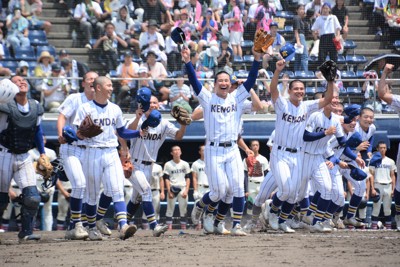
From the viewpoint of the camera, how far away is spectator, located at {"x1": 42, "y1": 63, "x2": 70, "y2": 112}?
15.0 meters

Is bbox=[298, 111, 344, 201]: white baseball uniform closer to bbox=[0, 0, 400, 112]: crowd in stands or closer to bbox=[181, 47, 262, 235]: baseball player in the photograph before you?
bbox=[181, 47, 262, 235]: baseball player

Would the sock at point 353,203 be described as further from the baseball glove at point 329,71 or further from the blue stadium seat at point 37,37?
the blue stadium seat at point 37,37

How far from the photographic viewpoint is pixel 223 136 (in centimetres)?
1020

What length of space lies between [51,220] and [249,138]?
3541mm

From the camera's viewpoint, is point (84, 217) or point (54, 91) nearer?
point (84, 217)

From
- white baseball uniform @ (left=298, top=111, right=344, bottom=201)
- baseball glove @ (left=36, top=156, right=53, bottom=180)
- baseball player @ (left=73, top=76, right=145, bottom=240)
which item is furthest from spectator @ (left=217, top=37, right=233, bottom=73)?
baseball glove @ (left=36, top=156, right=53, bottom=180)

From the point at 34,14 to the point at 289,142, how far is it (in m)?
8.10

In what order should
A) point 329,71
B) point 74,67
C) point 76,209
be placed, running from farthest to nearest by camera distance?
point 74,67 → point 329,71 → point 76,209

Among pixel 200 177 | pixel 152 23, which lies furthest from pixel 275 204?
pixel 152 23

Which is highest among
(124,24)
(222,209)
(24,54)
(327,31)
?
(124,24)

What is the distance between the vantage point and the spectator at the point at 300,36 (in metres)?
16.6

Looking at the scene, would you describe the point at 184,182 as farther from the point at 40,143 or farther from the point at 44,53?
the point at 40,143

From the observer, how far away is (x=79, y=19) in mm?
17266

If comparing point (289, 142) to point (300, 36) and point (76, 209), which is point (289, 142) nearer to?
point (76, 209)
